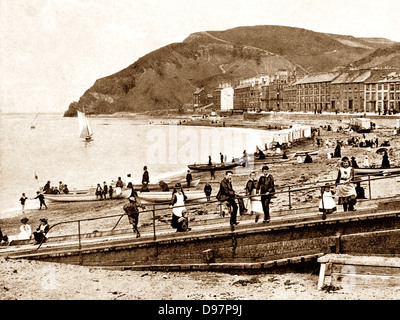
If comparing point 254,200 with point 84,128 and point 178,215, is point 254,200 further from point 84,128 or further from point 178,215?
point 84,128

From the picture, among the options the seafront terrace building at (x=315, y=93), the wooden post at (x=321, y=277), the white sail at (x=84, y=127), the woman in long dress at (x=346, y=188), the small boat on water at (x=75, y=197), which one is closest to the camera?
the wooden post at (x=321, y=277)

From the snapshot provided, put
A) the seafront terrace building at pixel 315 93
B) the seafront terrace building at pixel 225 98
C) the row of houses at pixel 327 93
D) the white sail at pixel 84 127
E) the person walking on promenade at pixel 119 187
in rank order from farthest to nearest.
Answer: the seafront terrace building at pixel 225 98 < the seafront terrace building at pixel 315 93 < the white sail at pixel 84 127 < the row of houses at pixel 327 93 < the person walking on promenade at pixel 119 187

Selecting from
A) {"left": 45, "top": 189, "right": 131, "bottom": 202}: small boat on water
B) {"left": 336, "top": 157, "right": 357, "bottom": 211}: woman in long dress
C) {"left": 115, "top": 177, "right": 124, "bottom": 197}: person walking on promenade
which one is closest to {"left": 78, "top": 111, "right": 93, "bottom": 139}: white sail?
{"left": 45, "top": 189, "right": 131, "bottom": 202}: small boat on water

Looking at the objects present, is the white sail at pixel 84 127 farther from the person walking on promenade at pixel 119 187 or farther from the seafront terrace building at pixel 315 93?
the person walking on promenade at pixel 119 187

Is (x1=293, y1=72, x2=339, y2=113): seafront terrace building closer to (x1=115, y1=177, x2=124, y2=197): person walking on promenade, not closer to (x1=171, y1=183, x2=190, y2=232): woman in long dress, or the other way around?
(x1=115, y1=177, x2=124, y2=197): person walking on promenade

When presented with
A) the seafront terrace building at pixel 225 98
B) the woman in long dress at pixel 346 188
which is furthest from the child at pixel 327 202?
the seafront terrace building at pixel 225 98

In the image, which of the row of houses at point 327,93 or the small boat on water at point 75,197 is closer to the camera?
the small boat on water at point 75,197
